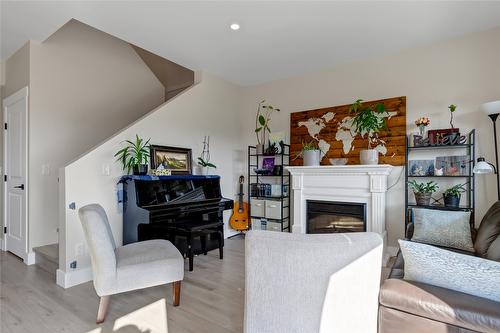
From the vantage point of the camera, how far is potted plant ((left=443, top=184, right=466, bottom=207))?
118 inches

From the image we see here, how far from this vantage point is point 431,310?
102cm

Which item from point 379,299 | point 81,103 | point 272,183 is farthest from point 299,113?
point 379,299

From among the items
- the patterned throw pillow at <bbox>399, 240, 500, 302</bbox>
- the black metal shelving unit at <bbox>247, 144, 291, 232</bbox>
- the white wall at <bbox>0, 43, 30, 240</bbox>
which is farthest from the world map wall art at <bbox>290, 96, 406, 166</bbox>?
the white wall at <bbox>0, 43, 30, 240</bbox>

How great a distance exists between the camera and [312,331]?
110cm

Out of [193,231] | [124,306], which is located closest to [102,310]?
[124,306]

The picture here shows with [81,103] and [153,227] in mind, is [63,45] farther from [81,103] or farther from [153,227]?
[153,227]

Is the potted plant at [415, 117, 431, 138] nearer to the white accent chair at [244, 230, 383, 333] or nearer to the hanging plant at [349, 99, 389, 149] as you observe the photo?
the hanging plant at [349, 99, 389, 149]

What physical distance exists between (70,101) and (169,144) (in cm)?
146

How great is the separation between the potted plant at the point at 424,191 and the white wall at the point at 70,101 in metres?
4.30

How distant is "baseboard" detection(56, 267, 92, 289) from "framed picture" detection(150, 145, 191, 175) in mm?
1372

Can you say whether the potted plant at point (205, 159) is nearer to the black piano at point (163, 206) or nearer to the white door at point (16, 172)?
the black piano at point (163, 206)

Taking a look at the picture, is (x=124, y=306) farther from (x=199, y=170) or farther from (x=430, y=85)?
(x=430, y=85)

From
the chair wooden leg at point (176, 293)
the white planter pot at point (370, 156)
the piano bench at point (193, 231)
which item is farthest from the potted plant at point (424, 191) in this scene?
the chair wooden leg at point (176, 293)

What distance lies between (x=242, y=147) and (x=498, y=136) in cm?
354
